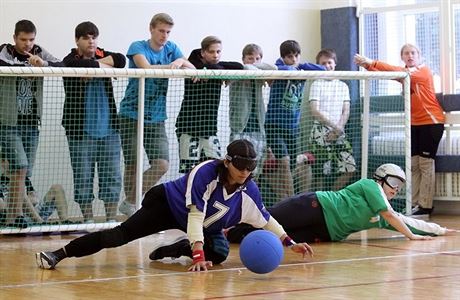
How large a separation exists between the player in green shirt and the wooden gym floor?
154 mm

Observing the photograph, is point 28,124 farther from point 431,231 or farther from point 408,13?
point 408,13

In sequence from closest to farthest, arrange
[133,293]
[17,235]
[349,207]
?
[133,293] → [349,207] → [17,235]

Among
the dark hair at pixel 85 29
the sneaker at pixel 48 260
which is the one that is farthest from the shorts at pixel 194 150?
the sneaker at pixel 48 260

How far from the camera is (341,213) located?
693 cm

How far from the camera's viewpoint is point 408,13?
34.0ft

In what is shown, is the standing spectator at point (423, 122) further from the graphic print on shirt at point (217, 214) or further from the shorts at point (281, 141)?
the graphic print on shirt at point (217, 214)

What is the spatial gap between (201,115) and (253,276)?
316 centimetres

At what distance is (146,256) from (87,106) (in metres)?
1.90

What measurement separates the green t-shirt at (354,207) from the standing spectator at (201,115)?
159cm

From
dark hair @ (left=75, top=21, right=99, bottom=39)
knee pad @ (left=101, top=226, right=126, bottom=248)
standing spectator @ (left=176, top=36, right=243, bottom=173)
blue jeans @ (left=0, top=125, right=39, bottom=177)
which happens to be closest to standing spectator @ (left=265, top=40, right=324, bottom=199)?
standing spectator @ (left=176, top=36, right=243, bottom=173)

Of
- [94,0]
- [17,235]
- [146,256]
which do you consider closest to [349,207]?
[146,256]

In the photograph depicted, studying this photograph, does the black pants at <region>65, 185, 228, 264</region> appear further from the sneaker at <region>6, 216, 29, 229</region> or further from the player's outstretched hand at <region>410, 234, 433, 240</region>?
the sneaker at <region>6, 216, 29, 229</region>

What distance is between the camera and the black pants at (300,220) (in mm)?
6941

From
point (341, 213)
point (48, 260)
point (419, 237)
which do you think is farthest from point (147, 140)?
point (48, 260)
